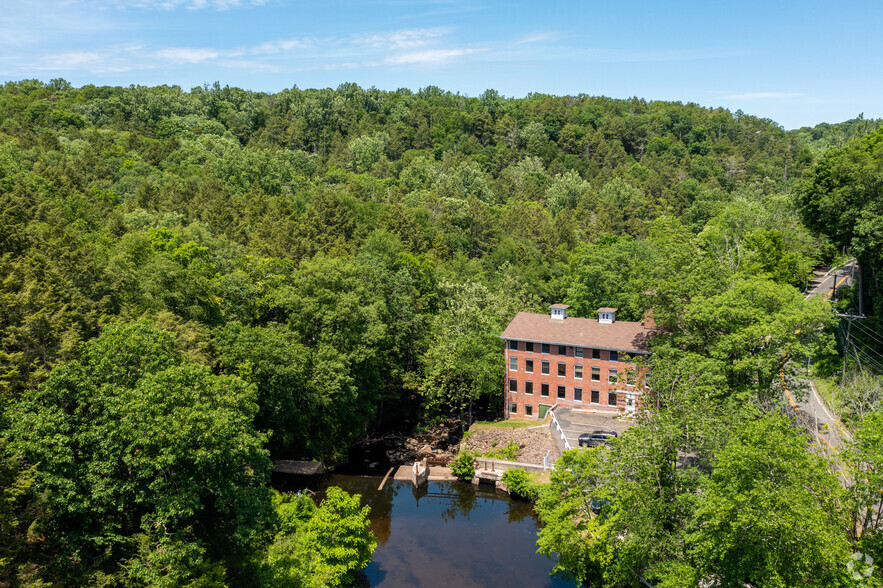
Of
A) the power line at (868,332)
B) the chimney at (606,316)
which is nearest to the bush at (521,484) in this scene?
the chimney at (606,316)

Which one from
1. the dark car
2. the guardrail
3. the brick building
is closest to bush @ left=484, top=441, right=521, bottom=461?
the guardrail

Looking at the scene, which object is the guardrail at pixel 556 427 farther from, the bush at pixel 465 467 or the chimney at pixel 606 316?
the chimney at pixel 606 316

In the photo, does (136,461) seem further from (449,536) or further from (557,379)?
(557,379)

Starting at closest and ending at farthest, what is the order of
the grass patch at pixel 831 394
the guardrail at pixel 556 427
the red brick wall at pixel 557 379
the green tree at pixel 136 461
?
the green tree at pixel 136 461 → the grass patch at pixel 831 394 → the guardrail at pixel 556 427 → the red brick wall at pixel 557 379

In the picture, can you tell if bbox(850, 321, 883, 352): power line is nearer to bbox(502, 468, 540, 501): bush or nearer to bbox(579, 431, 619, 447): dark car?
bbox(579, 431, 619, 447): dark car

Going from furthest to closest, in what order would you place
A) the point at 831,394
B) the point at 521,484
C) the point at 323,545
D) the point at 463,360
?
1. the point at 463,360
2. the point at 521,484
3. the point at 831,394
4. the point at 323,545

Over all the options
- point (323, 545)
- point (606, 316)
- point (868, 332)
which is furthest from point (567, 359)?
point (323, 545)
